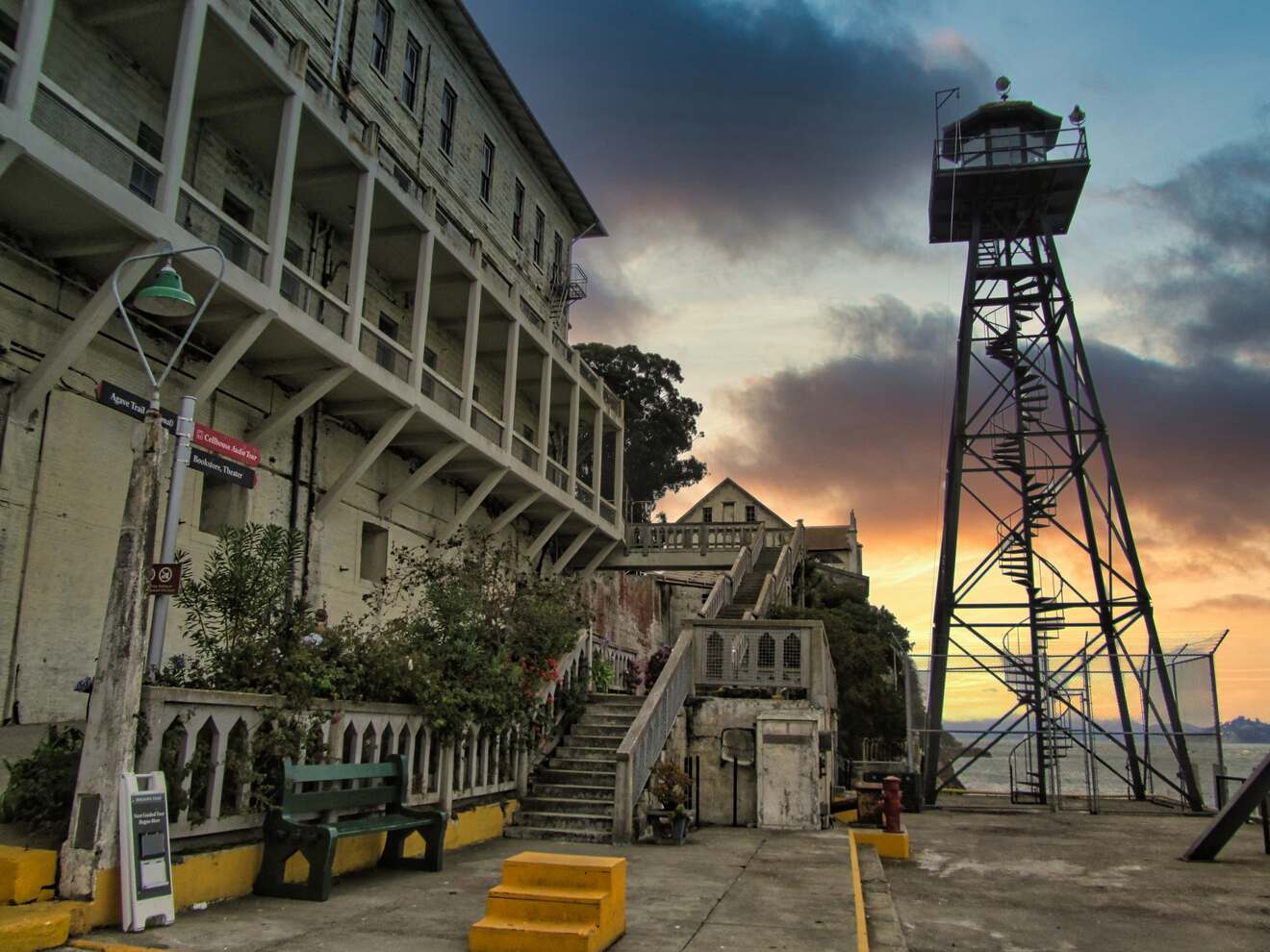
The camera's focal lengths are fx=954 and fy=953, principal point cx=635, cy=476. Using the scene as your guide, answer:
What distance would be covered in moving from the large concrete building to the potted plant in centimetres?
679

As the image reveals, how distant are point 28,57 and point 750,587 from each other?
837 inches

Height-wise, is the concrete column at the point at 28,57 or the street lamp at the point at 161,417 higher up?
the concrete column at the point at 28,57

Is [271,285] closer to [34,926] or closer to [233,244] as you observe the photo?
[233,244]

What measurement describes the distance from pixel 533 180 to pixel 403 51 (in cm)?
733

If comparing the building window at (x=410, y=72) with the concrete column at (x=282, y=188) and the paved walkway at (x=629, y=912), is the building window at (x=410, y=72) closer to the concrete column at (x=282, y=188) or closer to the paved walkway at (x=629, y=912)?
the concrete column at (x=282, y=188)

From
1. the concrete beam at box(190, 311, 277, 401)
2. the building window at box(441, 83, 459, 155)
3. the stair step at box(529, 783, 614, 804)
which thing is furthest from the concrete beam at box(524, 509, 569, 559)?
the concrete beam at box(190, 311, 277, 401)

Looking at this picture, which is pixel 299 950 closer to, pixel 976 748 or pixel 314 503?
pixel 314 503

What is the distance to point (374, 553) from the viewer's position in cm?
1834

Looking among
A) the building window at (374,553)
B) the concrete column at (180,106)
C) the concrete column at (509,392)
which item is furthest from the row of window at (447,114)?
the building window at (374,553)

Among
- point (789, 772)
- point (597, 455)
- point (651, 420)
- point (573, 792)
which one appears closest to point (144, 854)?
point (573, 792)

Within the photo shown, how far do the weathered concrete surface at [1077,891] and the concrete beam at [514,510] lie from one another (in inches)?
414

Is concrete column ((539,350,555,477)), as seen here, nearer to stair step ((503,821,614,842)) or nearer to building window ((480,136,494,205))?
building window ((480,136,494,205))

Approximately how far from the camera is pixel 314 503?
16312mm

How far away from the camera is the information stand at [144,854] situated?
6043mm
